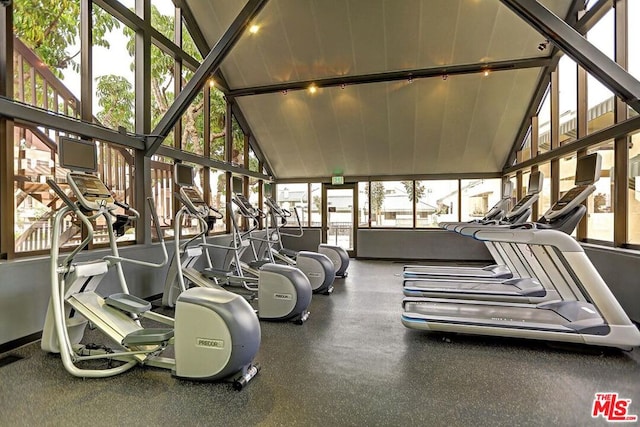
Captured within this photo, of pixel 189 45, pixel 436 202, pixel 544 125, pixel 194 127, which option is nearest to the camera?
pixel 189 45

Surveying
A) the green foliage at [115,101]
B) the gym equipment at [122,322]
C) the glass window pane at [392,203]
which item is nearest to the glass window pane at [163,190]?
the green foliage at [115,101]

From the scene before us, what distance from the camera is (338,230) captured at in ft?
31.0

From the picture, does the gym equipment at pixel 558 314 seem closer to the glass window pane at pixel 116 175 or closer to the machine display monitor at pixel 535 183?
the machine display monitor at pixel 535 183

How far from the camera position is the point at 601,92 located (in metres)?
4.71

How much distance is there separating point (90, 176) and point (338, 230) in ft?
23.0

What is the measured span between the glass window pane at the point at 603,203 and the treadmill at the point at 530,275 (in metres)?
0.37

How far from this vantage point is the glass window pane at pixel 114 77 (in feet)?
14.5

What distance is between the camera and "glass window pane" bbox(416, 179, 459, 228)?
346 inches

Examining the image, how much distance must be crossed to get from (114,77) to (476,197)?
26.9ft

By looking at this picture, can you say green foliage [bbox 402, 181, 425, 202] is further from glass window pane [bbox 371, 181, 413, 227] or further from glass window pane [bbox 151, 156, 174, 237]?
glass window pane [bbox 151, 156, 174, 237]

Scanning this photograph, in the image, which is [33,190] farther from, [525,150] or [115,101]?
[525,150]

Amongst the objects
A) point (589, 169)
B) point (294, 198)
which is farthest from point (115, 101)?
point (589, 169)

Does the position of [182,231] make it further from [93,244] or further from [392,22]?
[392,22]

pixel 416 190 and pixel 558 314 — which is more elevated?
pixel 416 190
